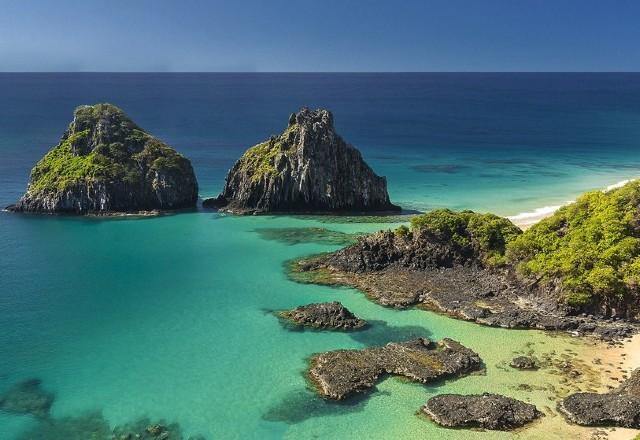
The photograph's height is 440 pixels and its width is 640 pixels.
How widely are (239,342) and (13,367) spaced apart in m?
15.9

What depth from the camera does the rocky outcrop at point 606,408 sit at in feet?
107

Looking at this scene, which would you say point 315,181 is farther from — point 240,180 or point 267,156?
point 240,180

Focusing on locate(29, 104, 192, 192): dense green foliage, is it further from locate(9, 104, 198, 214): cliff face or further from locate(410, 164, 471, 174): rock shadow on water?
locate(410, 164, 471, 174): rock shadow on water

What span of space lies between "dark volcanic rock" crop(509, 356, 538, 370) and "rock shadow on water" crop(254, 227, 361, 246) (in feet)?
104

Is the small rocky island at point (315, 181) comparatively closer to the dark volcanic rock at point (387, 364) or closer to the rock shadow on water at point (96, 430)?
the dark volcanic rock at point (387, 364)

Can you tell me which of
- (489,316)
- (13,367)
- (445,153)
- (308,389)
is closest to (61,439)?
(13,367)

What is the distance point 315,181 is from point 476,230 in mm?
32476

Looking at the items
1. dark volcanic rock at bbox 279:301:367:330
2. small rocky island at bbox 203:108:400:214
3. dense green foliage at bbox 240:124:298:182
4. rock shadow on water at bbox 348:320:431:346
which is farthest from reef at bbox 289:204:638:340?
dense green foliage at bbox 240:124:298:182

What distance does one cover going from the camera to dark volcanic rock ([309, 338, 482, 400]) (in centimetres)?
3712

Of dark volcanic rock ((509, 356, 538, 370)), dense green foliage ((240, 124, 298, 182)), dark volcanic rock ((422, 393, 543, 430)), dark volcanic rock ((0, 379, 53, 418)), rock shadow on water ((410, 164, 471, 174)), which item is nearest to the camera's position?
dark volcanic rock ((422, 393, 543, 430))

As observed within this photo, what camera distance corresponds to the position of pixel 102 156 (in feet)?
285

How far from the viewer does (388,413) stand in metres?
34.6

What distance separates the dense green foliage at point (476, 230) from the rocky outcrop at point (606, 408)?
2169 cm

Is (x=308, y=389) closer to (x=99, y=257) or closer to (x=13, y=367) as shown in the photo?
(x=13, y=367)
